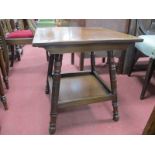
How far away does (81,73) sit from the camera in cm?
167

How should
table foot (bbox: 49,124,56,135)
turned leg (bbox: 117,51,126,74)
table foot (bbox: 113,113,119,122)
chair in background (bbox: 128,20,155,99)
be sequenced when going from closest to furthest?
1. table foot (bbox: 49,124,56,135)
2. table foot (bbox: 113,113,119,122)
3. chair in background (bbox: 128,20,155,99)
4. turned leg (bbox: 117,51,126,74)

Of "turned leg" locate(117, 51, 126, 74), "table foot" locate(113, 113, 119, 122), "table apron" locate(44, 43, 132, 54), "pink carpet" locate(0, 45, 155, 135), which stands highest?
"table apron" locate(44, 43, 132, 54)

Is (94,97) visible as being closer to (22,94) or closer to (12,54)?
(22,94)

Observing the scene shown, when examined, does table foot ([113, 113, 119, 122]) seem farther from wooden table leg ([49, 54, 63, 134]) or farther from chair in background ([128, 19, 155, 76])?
chair in background ([128, 19, 155, 76])

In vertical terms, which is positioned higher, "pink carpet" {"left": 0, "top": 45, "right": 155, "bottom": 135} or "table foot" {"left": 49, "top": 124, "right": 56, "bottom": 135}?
"table foot" {"left": 49, "top": 124, "right": 56, "bottom": 135}

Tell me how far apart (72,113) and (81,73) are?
1.26 feet

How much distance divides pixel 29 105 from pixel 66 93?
371mm

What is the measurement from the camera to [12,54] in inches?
94.8

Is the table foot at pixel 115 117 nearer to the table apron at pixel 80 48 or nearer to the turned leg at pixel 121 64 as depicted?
the table apron at pixel 80 48

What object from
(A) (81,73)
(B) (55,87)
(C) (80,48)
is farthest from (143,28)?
(B) (55,87)

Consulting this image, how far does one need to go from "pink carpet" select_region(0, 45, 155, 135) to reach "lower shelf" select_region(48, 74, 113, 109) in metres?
0.17

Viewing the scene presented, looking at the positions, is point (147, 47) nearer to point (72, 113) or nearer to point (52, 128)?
point (72, 113)

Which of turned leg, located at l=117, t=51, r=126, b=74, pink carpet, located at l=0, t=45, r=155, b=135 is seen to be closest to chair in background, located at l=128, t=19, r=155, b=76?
turned leg, located at l=117, t=51, r=126, b=74

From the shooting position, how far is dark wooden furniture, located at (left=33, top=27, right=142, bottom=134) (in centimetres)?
104
